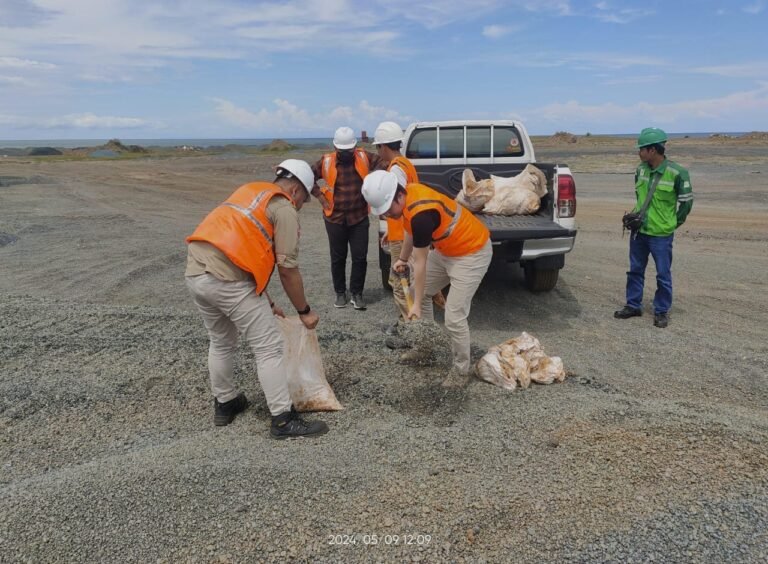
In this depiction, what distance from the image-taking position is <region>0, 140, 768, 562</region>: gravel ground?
2.49 m

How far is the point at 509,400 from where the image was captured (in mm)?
3820

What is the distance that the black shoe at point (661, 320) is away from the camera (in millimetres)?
5320

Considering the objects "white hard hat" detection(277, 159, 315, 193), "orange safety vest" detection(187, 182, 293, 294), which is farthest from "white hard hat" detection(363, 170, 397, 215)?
"orange safety vest" detection(187, 182, 293, 294)

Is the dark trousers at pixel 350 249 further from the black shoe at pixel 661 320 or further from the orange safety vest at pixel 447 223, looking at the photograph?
the black shoe at pixel 661 320

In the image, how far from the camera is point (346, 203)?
5684mm

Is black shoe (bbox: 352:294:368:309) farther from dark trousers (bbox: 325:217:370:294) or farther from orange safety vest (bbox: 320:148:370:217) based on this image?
orange safety vest (bbox: 320:148:370:217)

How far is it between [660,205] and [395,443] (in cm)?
358

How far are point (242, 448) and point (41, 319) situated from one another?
3.40 meters

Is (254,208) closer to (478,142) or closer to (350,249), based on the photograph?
(350,249)

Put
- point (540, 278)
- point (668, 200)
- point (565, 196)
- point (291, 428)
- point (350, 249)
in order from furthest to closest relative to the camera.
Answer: point (540, 278) < point (350, 249) < point (565, 196) < point (668, 200) < point (291, 428)

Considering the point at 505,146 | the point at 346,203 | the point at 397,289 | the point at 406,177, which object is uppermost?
the point at 505,146

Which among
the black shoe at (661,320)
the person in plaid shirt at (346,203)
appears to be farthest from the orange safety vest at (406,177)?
the black shoe at (661,320)

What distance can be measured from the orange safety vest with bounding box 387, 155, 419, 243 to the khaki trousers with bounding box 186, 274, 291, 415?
200cm

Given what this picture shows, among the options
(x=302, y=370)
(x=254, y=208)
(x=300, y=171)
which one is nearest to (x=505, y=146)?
(x=300, y=171)
